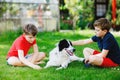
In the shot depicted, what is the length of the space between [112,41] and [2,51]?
10.5ft

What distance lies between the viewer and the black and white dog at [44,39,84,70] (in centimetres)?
655

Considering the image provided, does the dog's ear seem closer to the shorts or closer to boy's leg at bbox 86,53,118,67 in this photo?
boy's leg at bbox 86,53,118,67

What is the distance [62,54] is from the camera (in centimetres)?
663

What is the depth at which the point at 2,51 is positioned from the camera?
9.09 m

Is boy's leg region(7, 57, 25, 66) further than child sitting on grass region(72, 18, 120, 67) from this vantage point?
Yes

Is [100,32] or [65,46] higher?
[100,32]

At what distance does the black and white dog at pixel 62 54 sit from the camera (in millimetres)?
6555

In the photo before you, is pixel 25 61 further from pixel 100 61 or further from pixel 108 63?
pixel 108 63

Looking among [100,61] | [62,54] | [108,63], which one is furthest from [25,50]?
[108,63]

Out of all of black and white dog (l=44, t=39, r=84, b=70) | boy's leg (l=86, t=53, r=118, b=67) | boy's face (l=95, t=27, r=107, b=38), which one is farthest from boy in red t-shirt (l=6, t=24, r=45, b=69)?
boy's face (l=95, t=27, r=107, b=38)

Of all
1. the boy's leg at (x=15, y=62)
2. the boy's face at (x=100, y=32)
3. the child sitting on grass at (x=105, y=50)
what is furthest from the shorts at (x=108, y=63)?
the boy's leg at (x=15, y=62)

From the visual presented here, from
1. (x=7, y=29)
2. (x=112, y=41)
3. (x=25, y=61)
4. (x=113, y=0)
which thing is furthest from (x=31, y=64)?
(x=113, y=0)

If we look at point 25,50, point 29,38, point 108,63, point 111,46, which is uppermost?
point 29,38

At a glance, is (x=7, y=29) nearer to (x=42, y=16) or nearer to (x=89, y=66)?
(x=42, y=16)
